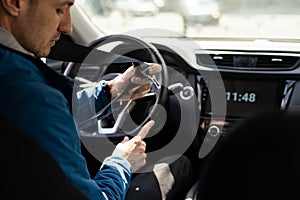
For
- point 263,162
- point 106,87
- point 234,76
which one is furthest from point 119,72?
point 263,162

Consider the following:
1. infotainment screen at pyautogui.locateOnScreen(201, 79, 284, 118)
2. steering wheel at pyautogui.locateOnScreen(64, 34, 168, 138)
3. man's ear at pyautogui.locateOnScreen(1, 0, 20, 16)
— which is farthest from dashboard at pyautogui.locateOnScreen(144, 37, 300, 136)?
man's ear at pyautogui.locateOnScreen(1, 0, 20, 16)

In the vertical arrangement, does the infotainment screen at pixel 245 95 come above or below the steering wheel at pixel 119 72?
below

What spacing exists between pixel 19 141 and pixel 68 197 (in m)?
0.17

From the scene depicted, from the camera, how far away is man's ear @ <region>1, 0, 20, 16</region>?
136 centimetres

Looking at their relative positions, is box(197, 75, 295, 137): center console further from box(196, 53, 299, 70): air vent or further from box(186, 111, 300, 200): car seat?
box(186, 111, 300, 200): car seat

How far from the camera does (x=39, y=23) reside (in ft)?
4.63

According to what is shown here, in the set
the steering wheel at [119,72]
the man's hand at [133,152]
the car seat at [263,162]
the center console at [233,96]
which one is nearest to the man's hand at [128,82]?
the steering wheel at [119,72]

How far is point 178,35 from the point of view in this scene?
3371 mm

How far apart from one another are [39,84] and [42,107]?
62 mm

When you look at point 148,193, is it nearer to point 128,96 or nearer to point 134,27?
point 128,96

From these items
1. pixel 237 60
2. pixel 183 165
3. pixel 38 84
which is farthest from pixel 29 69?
pixel 237 60

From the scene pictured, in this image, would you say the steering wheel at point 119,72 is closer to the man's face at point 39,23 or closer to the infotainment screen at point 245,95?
the infotainment screen at point 245,95

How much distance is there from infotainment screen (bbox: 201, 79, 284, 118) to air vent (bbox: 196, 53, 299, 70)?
0.08 m

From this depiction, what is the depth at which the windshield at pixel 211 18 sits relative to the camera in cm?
328
